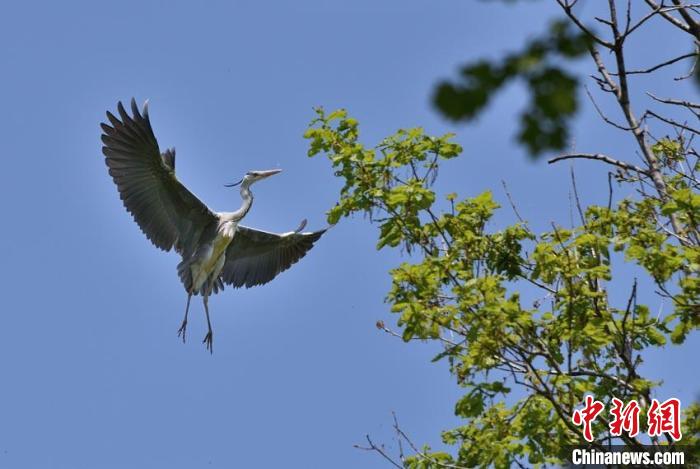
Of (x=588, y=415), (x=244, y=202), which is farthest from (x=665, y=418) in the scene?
(x=244, y=202)

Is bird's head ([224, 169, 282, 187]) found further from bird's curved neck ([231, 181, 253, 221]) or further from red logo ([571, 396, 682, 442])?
red logo ([571, 396, 682, 442])

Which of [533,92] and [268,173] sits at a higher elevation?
[268,173]

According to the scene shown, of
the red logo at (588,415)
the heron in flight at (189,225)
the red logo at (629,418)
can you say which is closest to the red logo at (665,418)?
the red logo at (629,418)

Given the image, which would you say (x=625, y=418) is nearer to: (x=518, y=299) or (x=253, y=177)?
(x=518, y=299)

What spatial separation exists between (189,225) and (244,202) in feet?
2.28

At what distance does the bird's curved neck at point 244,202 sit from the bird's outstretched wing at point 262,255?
60 cm

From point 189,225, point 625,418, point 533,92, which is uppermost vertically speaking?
point 189,225

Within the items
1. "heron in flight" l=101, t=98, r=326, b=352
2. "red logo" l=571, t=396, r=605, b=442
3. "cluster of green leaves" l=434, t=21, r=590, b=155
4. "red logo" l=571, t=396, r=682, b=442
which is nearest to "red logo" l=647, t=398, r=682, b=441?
"red logo" l=571, t=396, r=682, b=442

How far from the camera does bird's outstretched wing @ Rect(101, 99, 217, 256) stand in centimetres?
1150

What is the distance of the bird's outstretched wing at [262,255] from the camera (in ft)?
43.2

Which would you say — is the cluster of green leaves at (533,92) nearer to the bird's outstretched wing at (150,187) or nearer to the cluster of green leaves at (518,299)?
the cluster of green leaves at (518,299)

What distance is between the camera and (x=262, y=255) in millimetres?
13375

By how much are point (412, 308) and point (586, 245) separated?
1328mm

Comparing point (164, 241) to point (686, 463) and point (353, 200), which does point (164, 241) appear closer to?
point (353, 200)
